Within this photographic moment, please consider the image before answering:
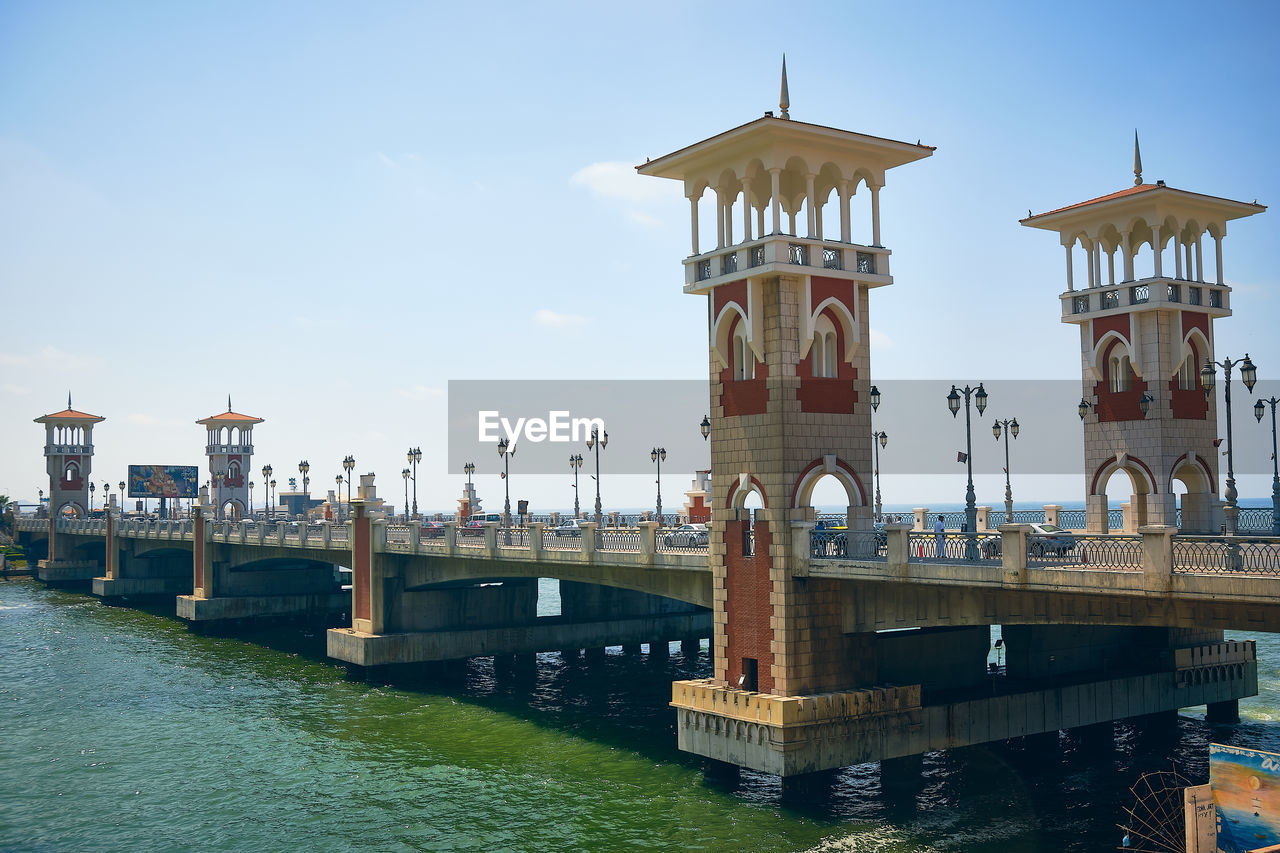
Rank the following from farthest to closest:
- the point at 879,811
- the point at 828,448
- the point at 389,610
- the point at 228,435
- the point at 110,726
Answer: the point at 228,435, the point at 389,610, the point at 110,726, the point at 828,448, the point at 879,811

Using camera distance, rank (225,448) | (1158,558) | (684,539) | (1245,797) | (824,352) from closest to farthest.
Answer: (1245,797)
(1158,558)
(824,352)
(684,539)
(225,448)

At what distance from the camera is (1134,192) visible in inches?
1607

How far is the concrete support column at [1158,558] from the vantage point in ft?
73.3

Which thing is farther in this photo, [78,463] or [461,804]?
[78,463]

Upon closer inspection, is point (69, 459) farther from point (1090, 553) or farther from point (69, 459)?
point (1090, 553)

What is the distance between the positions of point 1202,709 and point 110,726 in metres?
44.4

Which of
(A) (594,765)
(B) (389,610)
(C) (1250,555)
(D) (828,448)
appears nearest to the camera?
(C) (1250,555)

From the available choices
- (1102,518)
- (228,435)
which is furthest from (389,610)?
(228,435)

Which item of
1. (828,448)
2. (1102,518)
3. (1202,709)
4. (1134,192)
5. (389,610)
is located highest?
(1134,192)

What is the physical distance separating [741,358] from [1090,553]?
1364cm

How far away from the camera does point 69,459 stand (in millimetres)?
125500

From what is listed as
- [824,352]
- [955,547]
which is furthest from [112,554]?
[955,547]

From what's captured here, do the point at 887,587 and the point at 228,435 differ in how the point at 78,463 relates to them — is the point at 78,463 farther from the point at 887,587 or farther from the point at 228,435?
the point at 887,587

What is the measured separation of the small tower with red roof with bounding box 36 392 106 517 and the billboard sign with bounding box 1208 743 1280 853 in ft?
417
